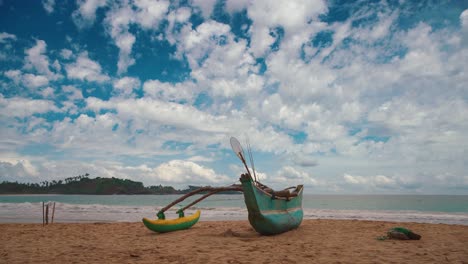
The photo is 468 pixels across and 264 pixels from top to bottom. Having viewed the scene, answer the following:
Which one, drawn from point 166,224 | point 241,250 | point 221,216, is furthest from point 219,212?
point 241,250

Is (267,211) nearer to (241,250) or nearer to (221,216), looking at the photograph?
(241,250)

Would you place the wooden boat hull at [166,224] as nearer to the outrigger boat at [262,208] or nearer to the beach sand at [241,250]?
the outrigger boat at [262,208]

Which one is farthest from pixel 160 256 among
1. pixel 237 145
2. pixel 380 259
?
pixel 380 259

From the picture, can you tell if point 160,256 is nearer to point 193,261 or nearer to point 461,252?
point 193,261

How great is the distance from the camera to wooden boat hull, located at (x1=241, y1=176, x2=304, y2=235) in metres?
9.34

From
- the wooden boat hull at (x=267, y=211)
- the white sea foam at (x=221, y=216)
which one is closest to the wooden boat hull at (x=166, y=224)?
the wooden boat hull at (x=267, y=211)

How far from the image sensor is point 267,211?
32.2 feet

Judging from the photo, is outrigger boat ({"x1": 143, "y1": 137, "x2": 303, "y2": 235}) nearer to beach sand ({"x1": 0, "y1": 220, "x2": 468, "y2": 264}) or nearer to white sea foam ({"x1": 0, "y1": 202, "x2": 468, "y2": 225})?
beach sand ({"x1": 0, "y1": 220, "x2": 468, "y2": 264})

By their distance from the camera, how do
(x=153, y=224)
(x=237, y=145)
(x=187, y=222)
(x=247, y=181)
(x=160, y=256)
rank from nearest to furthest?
(x=160, y=256) → (x=247, y=181) → (x=237, y=145) → (x=153, y=224) → (x=187, y=222)

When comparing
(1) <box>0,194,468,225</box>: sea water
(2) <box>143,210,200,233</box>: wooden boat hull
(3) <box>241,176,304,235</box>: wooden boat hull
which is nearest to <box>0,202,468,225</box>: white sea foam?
(1) <box>0,194,468,225</box>: sea water

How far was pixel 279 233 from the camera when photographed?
34.6 feet

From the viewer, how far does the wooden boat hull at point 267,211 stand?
30.6 feet

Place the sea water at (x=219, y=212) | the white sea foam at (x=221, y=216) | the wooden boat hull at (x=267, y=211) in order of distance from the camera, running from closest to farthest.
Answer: the wooden boat hull at (x=267, y=211), the white sea foam at (x=221, y=216), the sea water at (x=219, y=212)

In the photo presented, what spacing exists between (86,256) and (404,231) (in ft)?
29.8
